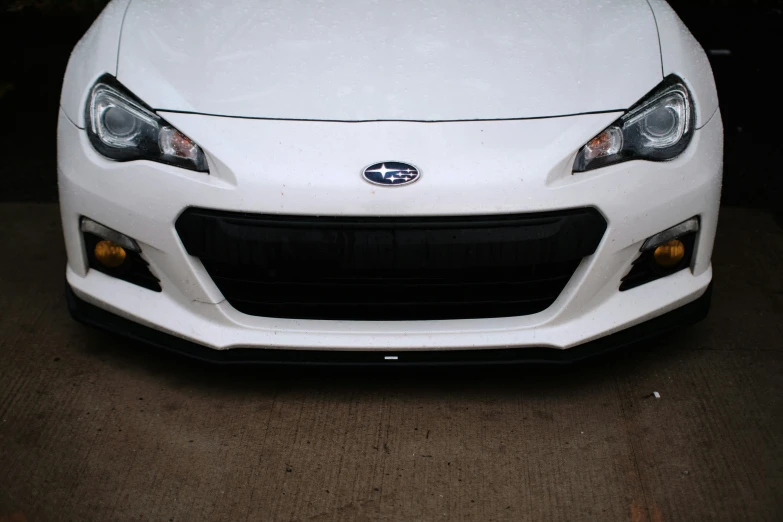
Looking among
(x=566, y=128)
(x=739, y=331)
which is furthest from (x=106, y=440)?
(x=739, y=331)

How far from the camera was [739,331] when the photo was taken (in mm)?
3340

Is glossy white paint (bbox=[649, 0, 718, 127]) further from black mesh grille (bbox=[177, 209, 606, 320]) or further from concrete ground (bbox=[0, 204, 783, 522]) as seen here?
concrete ground (bbox=[0, 204, 783, 522])

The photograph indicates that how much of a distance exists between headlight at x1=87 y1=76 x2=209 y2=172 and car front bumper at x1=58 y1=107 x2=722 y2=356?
4cm

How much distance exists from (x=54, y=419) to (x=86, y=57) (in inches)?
42.0

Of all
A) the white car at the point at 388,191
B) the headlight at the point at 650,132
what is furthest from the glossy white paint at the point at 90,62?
the headlight at the point at 650,132

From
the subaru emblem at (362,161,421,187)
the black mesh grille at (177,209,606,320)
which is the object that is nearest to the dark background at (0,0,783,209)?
the black mesh grille at (177,209,606,320)

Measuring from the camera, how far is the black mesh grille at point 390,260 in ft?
8.66

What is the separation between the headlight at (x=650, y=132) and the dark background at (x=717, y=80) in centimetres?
147

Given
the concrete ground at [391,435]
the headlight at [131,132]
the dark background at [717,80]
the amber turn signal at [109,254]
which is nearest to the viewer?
the concrete ground at [391,435]

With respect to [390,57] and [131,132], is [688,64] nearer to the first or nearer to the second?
[390,57]

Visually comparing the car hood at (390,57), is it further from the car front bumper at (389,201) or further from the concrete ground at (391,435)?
the concrete ground at (391,435)

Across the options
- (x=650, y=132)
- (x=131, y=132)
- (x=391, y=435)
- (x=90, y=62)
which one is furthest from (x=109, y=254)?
(x=650, y=132)

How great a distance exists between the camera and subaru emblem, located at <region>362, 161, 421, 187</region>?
2.64 meters

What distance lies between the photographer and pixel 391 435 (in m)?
2.83
